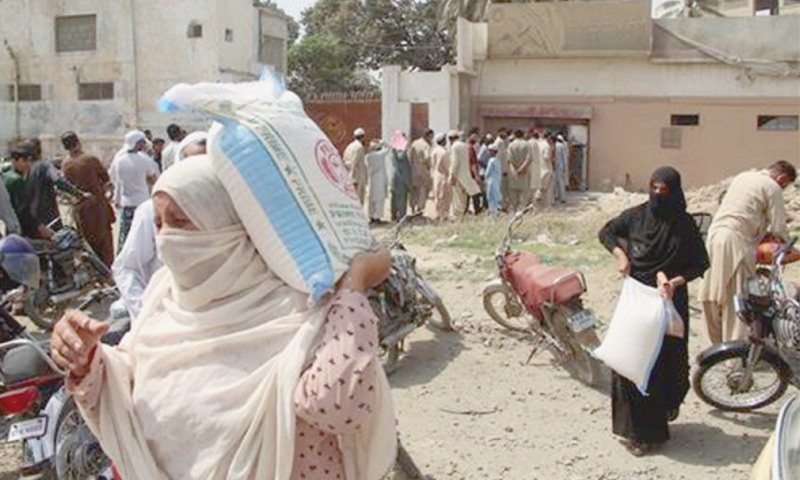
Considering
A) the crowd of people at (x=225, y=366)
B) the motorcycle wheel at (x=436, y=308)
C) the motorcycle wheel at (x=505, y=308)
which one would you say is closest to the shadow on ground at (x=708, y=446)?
the motorcycle wheel at (x=505, y=308)

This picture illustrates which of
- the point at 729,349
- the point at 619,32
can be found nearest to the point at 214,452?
the point at 729,349

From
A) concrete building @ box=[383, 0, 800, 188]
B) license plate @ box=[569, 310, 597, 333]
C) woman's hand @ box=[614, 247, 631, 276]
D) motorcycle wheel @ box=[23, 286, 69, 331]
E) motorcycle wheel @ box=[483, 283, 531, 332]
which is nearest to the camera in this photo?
woman's hand @ box=[614, 247, 631, 276]

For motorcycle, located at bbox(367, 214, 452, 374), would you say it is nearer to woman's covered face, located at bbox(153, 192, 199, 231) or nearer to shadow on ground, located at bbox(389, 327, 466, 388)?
shadow on ground, located at bbox(389, 327, 466, 388)

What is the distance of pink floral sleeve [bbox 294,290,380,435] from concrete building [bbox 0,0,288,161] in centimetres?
2009

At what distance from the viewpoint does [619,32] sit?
740 inches

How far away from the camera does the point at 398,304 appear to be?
5.83 m

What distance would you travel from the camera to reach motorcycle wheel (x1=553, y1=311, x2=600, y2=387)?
215 inches

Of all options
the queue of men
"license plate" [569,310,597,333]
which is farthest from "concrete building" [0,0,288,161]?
"license plate" [569,310,597,333]

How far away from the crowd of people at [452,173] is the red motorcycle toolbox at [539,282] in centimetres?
677

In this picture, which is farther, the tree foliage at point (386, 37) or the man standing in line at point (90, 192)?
the tree foliage at point (386, 37)

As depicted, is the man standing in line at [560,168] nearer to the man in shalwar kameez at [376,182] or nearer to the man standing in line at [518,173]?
the man standing in line at [518,173]

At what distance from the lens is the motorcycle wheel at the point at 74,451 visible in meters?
3.56

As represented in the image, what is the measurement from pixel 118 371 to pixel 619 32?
1850 centimetres

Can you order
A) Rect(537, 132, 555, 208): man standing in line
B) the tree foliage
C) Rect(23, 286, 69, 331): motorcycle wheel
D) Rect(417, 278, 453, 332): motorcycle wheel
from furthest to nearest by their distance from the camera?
the tree foliage < Rect(537, 132, 555, 208): man standing in line < Rect(23, 286, 69, 331): motorcycle wheel < Rect(417, 278, 453, 332): motorcycle wheel
